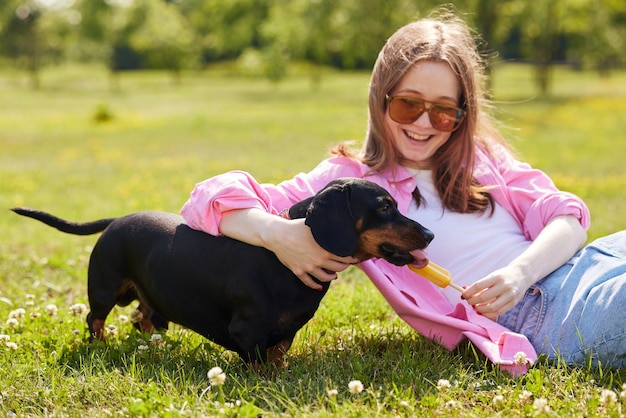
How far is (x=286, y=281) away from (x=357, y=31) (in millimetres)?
29132

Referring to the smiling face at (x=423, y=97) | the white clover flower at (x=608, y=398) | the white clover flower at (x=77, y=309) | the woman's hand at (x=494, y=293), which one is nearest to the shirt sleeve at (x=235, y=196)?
the smiling face at (x=423, y=97)

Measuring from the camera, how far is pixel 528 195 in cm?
383

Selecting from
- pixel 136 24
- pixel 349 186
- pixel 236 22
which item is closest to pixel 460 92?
pixel 349 186

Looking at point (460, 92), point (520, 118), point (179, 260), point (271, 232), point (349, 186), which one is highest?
point (460, 92)

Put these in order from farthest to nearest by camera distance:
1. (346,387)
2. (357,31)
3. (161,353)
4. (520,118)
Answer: (357,31) < (520,118) < (161,353) < (346,387)

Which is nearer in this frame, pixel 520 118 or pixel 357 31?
pixel 520 118

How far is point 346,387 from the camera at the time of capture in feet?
9.87

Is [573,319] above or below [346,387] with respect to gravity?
above

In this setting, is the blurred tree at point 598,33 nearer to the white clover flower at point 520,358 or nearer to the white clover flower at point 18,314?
the white clover flower at point 520,358

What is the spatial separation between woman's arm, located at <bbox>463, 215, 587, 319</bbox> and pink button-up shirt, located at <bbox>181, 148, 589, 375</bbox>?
14cm

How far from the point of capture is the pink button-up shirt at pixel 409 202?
3.32 meters

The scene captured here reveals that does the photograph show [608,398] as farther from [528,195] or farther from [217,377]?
[217,377]

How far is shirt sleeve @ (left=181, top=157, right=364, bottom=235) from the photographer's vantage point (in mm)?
3326

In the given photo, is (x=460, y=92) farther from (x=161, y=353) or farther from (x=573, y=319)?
(x=161, y=353)
